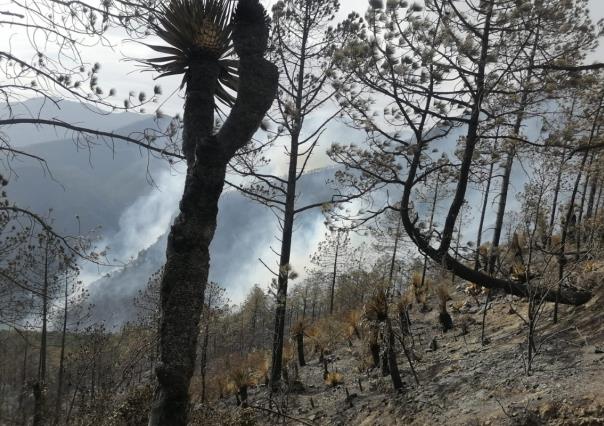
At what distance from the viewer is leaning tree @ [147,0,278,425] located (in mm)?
2508

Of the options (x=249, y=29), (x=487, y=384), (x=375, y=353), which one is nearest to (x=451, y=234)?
(x=487, y=384)

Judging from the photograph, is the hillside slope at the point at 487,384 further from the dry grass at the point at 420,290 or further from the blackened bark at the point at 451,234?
the dry grass at the point at 420,290

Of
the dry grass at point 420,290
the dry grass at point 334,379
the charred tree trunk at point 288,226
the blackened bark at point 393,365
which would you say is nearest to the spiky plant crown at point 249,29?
the blackened bark at point 393,365

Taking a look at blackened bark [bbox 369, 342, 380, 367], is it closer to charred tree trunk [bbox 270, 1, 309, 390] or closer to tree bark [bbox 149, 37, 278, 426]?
charred tree trunk [bbox 270, 1, 309, 390]

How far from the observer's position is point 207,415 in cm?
630

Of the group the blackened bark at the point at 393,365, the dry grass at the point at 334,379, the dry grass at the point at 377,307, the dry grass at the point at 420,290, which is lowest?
the dry grass at the point at 334,379

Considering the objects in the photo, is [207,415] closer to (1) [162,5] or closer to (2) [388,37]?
(1) [162,5]

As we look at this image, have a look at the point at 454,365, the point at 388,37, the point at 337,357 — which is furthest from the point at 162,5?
Result: the point at 337,357

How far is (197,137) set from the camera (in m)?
2.96

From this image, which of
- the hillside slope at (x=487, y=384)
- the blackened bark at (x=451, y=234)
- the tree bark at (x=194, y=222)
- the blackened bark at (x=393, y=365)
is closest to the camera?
the tree bark at (x=194, y=222)

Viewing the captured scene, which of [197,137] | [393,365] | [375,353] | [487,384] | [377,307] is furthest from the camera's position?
[375,353]

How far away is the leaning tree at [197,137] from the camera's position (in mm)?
2508

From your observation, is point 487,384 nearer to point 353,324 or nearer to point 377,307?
point 377,307

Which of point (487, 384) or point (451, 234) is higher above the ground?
point (451, 234)
